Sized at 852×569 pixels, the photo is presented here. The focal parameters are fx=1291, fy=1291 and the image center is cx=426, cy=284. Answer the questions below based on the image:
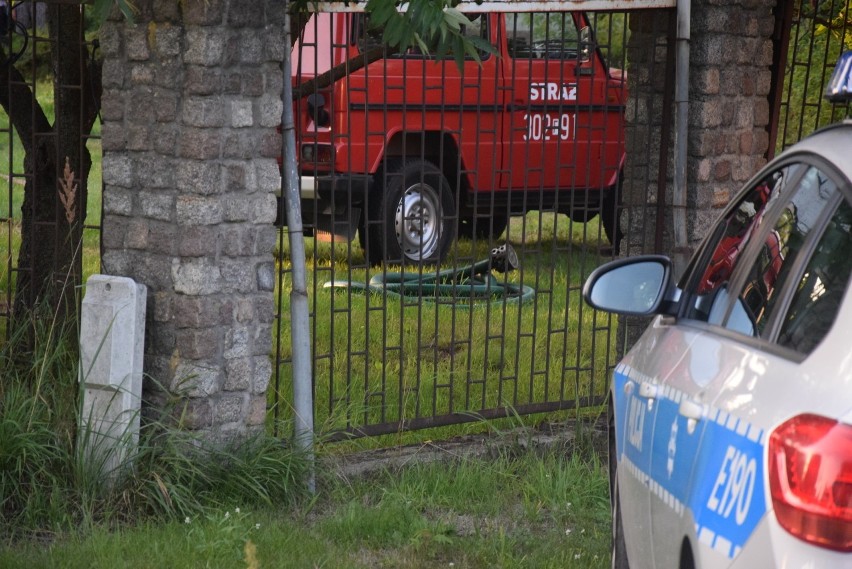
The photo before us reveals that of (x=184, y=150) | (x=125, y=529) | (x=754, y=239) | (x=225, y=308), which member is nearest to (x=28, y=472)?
(x=125, y=529)

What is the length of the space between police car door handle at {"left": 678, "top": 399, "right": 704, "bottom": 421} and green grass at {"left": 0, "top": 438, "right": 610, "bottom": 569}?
199 centimetres

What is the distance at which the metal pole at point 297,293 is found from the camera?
558 centimetres

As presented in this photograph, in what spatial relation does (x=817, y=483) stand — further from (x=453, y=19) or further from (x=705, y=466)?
(x=453, y=19)

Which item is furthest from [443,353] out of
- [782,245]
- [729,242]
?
[782,245]

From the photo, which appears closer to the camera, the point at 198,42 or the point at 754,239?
the point at 754,239

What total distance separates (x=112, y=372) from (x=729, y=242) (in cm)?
265

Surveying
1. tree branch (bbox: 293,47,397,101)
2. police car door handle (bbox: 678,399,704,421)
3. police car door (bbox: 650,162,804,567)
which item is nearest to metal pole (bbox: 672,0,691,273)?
tree branch (bbox: 293,47,397,101)

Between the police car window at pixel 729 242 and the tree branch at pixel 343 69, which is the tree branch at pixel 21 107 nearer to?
the tree branch at pixel 343 69

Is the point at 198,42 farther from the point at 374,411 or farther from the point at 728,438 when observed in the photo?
the point at 728,438

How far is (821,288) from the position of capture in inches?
97.7

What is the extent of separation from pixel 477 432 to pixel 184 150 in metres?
2.31

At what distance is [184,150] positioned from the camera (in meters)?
5.22

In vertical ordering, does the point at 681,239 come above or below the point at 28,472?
above

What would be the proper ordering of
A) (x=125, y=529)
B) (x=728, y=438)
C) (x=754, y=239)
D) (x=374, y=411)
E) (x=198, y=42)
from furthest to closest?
(x=374, y=411) < (x=198, y=42) < (x=125, y=529) < (x=754, y=239) < (x=728, y=438)
